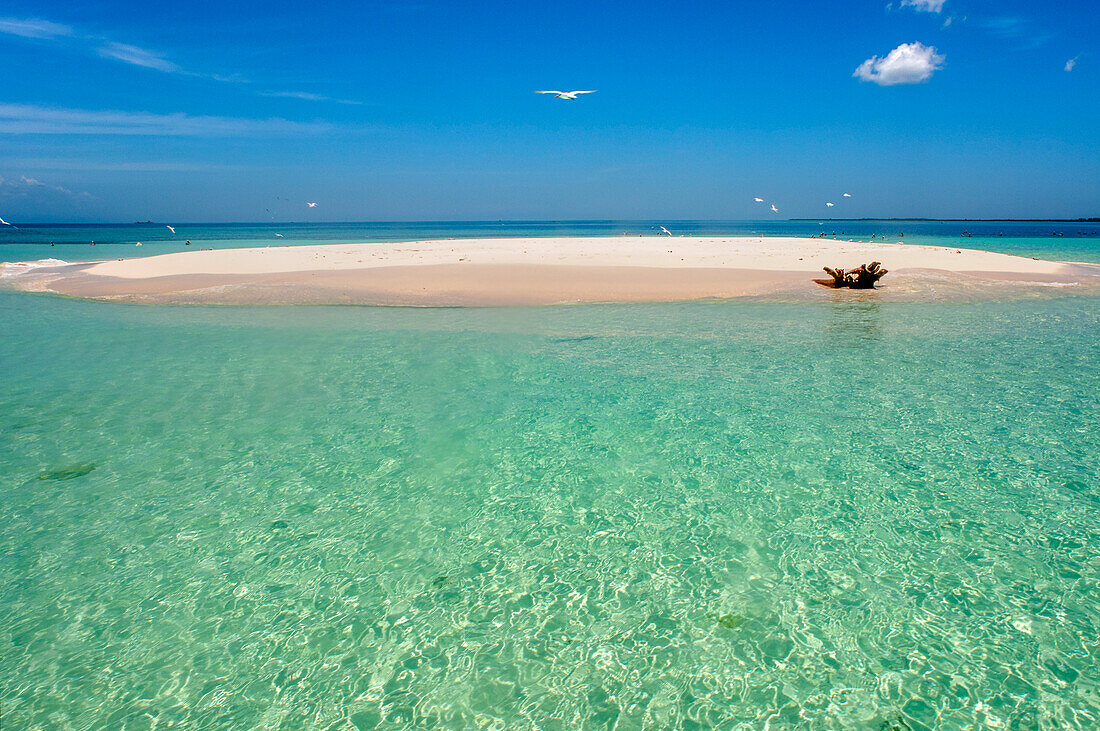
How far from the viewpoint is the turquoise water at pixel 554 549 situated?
426 centimetres

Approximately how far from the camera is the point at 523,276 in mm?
30562

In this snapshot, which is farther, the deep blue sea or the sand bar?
the sand bar

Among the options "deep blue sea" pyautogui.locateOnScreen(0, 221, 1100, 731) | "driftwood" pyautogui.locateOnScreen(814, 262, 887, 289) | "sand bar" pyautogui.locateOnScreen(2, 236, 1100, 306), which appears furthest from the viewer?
"driftwood" pyautogui.locateOnScreen(814, 262, 887, 289)

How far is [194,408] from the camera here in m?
10.6

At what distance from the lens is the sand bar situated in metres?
24.9

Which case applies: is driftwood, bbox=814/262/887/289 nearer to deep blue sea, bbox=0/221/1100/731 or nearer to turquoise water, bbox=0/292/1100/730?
turquoise water, bbox=0/292/1100/730

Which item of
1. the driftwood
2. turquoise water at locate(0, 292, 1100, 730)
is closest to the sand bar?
the driftwood

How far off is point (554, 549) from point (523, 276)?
2540 cm

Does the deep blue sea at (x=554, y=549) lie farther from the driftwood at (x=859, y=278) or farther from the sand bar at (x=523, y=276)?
the driftwood at (x=859, y=278)

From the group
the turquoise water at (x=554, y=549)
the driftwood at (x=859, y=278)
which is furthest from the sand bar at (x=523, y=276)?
the turquoise water at (x=554, y=549)

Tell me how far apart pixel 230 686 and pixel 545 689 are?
237cm

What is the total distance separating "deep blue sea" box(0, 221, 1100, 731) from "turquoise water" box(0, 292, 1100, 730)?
0.03 meters

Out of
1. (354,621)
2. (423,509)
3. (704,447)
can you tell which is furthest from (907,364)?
(354,621)

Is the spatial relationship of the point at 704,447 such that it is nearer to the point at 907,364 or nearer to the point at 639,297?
the point at 907,364
